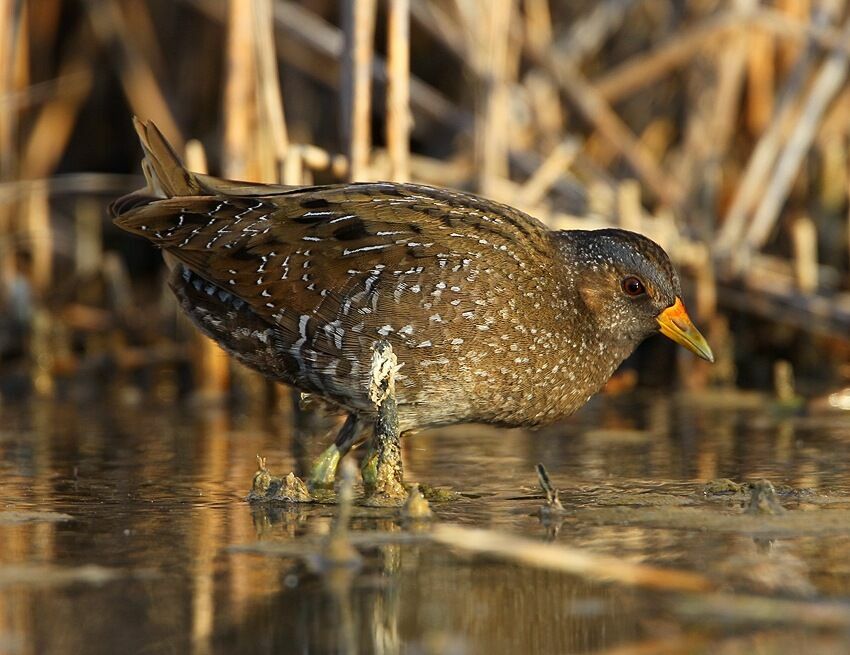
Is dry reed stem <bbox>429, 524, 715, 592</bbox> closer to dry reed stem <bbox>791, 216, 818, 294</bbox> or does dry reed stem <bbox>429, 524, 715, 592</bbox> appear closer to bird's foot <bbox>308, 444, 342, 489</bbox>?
bird's foot <bbox>308, 444, 342, 489</bbox>

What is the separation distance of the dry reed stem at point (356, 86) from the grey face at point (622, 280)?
6.01 ft

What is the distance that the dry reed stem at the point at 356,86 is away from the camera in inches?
276

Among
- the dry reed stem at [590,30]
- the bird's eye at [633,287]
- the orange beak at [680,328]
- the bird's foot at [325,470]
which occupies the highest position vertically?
the dry reed stem at [590,30]

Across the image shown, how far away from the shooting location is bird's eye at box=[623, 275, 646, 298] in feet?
17.9

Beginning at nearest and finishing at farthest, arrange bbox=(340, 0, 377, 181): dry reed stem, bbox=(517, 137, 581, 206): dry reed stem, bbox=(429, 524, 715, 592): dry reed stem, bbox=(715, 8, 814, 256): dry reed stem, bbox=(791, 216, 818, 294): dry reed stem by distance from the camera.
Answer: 1. bbox=(429, 524, 715, 592): dry reed stem
2. bbox=(340, 0, 377, 181): dry reed stem
3. bbox=(517, 137, 581, 206): dry reed stem
4. bbox=(791, 216, 818, 294): dry reed stem
5. bbox=(715, 8, 814, 256): dry reed stem

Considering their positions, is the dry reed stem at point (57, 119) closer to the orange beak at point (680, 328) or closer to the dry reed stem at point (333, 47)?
the dry reed stem at point (333, 47)

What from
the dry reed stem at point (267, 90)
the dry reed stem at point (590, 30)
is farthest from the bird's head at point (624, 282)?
the dry reed stem at point (590, 30)

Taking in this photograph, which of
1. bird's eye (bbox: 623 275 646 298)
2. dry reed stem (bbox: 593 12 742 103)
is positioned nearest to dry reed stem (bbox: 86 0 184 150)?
dry reed stem (bbox: 593 12 742 103)

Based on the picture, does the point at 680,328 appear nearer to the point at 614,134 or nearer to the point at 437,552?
the point at 437,552

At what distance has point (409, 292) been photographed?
16.5 feet

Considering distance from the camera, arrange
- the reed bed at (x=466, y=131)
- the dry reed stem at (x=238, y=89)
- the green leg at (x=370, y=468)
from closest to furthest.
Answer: the green leg at (x=370, y=468)
the dry reed stem at (x=238, y=89)
the reed bed at (x=466, y=131)

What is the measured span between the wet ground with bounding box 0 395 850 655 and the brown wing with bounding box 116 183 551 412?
0.59 m

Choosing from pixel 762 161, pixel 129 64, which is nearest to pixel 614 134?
pixel 762 161

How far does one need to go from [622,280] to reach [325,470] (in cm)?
129
